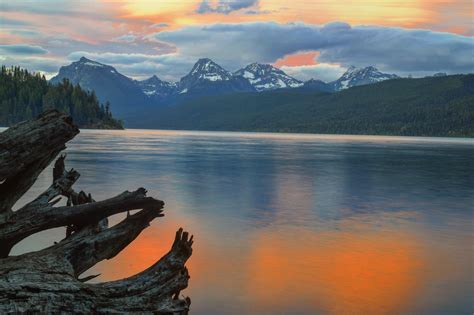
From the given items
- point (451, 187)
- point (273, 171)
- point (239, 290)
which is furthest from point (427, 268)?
point (273, 171)

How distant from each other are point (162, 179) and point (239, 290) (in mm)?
30868

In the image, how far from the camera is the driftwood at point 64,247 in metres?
8.27

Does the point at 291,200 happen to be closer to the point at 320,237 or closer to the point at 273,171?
the point at 320,237

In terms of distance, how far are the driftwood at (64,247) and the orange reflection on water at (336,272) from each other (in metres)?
3.68

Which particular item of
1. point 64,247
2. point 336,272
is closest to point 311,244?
point 336,272

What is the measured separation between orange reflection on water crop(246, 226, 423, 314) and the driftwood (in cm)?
368

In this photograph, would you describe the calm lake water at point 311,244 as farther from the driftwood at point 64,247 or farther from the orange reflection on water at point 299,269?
the driftwood at point 64,247

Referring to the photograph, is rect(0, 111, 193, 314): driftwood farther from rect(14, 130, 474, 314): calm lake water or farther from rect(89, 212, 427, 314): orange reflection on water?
rect(89, 212, 427, 314): orange reflection on water

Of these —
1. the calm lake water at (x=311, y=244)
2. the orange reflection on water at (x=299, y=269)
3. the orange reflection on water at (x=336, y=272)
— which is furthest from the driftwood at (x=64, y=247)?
the orange reflection on water at (x=336, y=272)


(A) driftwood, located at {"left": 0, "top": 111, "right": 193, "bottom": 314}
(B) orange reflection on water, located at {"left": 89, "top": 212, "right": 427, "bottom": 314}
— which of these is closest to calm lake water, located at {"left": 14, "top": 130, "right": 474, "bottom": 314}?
(B) orange reflection on water, located at {"left": 89, "top": 212, "right": 427, "bottom": 314}

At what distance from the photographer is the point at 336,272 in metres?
15.9

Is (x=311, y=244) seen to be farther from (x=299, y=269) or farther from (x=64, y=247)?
(x=64, y=247)

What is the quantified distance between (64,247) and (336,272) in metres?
8.52

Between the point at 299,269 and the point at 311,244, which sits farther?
the point at 311,244
